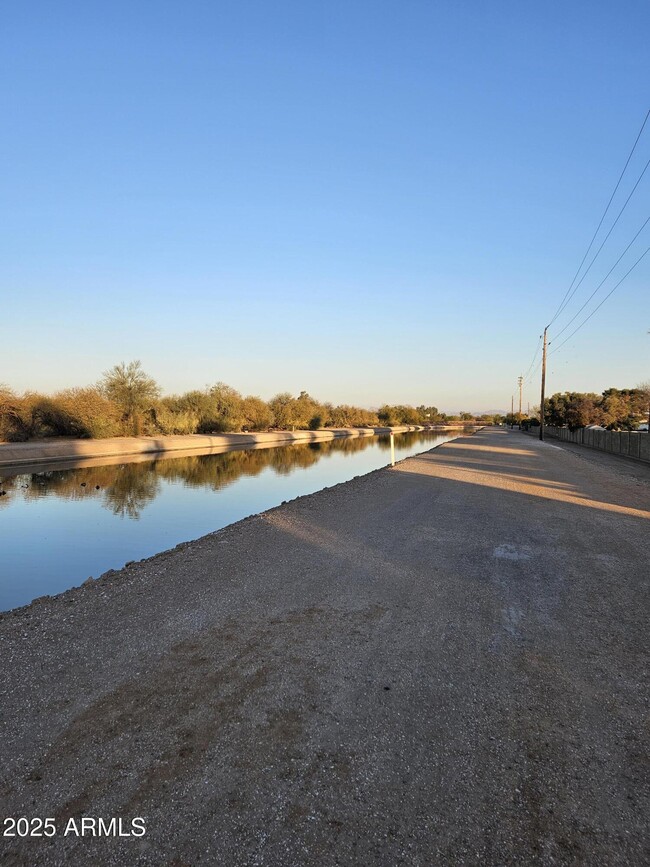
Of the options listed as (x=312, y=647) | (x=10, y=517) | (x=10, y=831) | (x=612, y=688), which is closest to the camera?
(x=10, y=831)

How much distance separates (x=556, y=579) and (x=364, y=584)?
8.16ft

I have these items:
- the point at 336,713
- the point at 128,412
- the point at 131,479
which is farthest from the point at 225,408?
the point at 336,713

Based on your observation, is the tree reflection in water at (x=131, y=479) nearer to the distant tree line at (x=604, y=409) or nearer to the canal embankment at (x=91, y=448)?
the canal embankment at (x=91, y=448)

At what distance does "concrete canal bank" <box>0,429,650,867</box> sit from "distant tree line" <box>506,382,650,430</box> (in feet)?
176

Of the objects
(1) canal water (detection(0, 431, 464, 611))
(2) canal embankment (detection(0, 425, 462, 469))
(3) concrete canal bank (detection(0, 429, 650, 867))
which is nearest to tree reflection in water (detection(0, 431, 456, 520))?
(1) canal water (detection(0, 431, 464, 611))

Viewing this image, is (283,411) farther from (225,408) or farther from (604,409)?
(604,409)

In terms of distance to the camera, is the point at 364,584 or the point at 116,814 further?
the point at 364,584

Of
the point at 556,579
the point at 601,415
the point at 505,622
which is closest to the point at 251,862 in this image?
the point at 505,622

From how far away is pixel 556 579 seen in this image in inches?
249

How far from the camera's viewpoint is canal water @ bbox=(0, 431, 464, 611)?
8.50 m

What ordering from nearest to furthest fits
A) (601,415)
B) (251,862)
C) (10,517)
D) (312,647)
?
(251,862)
(312,647)
(10,517)
(601,415)

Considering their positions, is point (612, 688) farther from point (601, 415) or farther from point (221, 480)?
point (601, 415)

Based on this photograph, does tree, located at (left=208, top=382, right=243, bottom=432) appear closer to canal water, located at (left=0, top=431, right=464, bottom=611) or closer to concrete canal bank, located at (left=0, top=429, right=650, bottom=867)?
canal water, located at (left=0, top=431, right=464, bottom=611)

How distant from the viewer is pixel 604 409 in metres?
58.6
